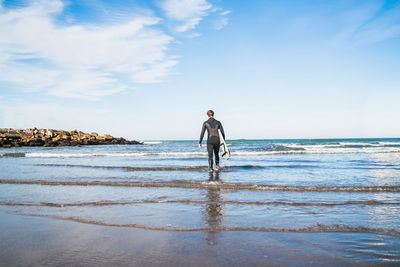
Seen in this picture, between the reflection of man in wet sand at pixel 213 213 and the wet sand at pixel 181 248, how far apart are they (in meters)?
0.04

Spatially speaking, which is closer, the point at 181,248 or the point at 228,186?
the point at 181,248

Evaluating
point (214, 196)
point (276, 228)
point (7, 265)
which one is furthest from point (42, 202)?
point (276, 228)

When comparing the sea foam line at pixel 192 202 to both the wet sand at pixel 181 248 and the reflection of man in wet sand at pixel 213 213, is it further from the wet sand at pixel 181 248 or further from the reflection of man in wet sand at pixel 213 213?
the wet sand at pixel 181 248

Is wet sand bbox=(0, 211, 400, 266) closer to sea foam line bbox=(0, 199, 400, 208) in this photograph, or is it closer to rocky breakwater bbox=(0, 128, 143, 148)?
sea foam line bbox=(0, 199, 400, 208)

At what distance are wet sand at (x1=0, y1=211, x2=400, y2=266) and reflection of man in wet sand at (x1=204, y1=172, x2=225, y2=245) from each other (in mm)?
39

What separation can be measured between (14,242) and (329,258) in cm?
373

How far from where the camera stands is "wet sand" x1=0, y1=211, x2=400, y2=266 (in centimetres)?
279

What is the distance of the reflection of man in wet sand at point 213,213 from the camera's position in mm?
3646

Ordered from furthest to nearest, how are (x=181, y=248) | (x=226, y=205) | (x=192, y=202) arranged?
(x=192, y=202), (x=226, y=205), (x=181, y=248)

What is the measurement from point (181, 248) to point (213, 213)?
1.64m

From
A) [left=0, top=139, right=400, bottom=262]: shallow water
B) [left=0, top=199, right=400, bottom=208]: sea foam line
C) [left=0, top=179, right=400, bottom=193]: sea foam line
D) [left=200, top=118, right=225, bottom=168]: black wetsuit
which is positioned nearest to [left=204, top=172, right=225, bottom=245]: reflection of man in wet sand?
[left=0, top=139, right=400, bottom=262]: shallow water

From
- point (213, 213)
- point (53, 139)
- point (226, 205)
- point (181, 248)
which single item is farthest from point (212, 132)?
point (53, 139)

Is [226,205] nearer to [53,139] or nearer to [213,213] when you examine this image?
[213,213]

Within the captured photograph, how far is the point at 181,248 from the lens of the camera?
314 centimetres
